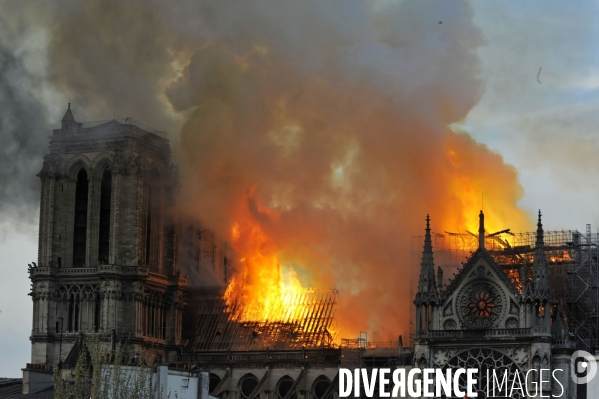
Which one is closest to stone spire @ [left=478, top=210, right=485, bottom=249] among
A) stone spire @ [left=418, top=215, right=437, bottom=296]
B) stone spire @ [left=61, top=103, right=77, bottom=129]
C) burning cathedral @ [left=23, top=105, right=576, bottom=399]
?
stone spire @ [left=418, top=215, right=437, bottom=296]

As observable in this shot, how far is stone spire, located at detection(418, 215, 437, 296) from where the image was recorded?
12125 cm

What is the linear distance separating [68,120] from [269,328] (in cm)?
2504

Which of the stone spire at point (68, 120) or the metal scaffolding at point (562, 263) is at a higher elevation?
the stone spire at point (68, 120)

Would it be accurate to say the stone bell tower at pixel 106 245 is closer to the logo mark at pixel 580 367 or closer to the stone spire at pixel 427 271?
the stone spire at pixel 427 271

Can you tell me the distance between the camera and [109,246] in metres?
141

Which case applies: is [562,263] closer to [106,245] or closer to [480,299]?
[480,299]

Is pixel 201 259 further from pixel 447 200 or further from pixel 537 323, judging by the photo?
pixel 537 323

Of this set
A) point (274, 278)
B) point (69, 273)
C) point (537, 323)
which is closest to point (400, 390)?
point (537, 323)

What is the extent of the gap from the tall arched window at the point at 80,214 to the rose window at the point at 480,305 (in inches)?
1513

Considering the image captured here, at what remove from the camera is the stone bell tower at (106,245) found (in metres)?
140

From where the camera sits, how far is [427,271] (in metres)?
122

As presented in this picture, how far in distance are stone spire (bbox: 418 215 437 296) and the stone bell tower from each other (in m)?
28.4

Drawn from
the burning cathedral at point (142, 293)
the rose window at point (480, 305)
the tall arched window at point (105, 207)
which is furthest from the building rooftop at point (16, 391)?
the rose window at point (480, 305)

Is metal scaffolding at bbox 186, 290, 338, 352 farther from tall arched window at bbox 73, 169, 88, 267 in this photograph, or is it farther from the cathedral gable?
the cathedral gable
